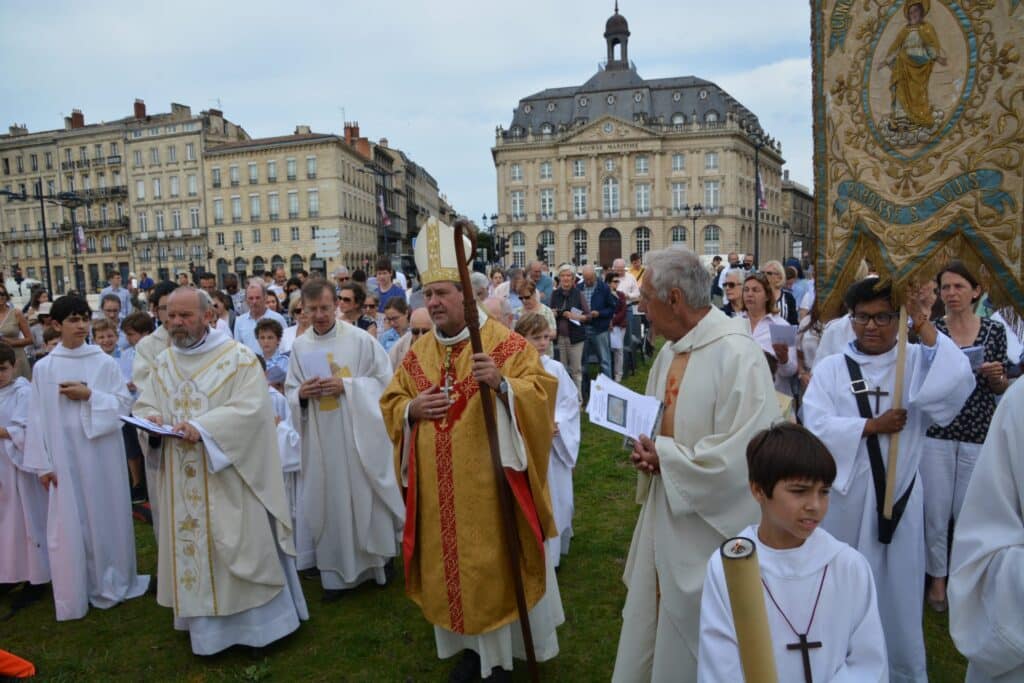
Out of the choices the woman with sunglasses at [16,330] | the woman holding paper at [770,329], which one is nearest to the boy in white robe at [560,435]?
the woman holding paper at [770,329]

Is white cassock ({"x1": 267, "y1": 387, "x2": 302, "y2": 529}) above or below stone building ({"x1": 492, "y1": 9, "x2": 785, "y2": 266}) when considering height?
below

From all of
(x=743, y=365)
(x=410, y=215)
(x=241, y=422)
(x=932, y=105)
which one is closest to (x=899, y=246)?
(x=932, y=105)

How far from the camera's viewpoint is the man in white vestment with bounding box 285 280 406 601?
513 centimetres

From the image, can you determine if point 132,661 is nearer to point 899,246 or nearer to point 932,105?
point 899,246

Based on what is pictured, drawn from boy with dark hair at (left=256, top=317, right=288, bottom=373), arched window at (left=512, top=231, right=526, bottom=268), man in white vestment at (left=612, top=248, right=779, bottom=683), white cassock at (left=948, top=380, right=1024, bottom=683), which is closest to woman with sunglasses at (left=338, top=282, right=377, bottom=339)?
boy with dark hair at (left=256, top=317, right=288, bottom=373)

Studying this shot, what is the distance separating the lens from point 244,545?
13.9 feet

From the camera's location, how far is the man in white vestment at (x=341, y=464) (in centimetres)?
513

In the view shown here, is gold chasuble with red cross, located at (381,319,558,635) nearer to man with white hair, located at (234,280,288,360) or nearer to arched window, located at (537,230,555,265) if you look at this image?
man with white hair, located at (234,280,288,360)

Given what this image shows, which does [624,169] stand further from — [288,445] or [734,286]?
[288,445]

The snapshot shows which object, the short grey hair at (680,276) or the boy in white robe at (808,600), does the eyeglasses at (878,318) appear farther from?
the boy in white robe at (808,600)

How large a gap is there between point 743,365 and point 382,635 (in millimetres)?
3066

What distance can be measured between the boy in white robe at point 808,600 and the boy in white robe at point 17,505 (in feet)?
17.0

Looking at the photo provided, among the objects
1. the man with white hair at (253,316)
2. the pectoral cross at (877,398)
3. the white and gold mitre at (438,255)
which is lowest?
the pectoral cross at (877,398)

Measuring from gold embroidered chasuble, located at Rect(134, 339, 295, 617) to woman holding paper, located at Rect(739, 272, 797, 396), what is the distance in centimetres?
400
